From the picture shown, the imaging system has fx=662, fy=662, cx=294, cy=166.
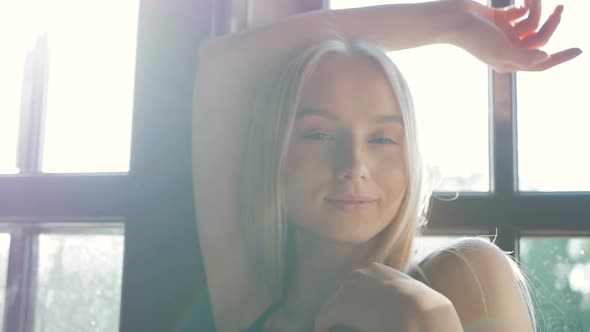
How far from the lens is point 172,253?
3.33ft

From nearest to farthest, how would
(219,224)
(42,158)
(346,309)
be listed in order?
(346,309)
(219,224)
(42,158)

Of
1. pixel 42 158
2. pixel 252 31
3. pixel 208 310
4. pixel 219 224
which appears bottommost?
pixel 208 310

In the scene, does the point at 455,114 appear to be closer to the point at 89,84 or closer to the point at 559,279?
the point at 559,279

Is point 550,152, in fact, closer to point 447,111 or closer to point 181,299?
point 447,111

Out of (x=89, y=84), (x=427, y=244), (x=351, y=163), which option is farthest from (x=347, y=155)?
(x=89, y=84)

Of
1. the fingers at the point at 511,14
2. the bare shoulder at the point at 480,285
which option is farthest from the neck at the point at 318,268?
the fingers at the point at 511,14

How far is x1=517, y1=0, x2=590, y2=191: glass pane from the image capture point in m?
0.94

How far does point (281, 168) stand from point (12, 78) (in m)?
0.63

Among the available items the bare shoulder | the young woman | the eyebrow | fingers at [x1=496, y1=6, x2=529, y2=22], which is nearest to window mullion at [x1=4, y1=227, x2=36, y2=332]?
the young woman

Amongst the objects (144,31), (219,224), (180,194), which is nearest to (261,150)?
(219,224)

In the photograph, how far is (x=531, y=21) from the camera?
31.8 inches

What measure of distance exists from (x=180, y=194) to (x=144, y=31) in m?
0.27

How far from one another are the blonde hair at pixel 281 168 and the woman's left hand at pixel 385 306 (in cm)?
14

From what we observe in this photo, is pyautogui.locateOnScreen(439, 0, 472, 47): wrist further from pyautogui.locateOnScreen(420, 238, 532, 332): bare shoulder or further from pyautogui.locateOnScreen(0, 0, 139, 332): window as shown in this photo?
pyautogui.locateOnScreen(0, 0, 139, 332): window
